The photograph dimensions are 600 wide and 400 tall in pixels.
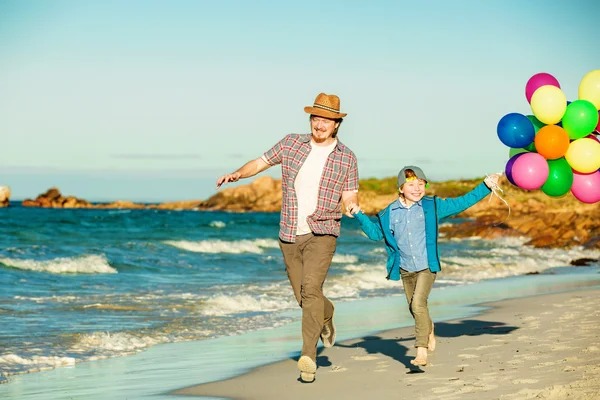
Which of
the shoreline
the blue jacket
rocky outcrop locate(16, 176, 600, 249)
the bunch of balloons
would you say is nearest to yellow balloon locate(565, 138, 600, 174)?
the bunch of balloons

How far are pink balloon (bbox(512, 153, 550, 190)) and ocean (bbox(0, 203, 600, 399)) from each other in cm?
310

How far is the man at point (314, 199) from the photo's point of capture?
267 inches

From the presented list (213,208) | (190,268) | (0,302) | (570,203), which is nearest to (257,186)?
(213,208)

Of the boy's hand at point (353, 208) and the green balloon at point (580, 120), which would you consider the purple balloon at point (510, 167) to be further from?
the boy's hand at point (353, 208)

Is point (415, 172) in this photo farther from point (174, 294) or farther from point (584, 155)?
point (174, 294)

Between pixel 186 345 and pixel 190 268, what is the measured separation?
13.6m

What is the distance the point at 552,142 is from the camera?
303 inches

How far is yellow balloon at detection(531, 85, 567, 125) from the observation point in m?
7.83

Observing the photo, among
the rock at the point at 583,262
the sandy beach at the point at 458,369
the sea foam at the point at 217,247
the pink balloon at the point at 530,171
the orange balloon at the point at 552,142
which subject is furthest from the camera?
the sea foam at the point at 217,247

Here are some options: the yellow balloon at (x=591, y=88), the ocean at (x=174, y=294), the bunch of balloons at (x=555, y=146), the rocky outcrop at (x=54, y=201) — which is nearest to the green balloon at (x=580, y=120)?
the bunch of balloons at (x=555, y=146)

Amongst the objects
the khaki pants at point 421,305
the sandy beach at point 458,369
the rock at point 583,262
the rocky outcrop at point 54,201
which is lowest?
the sandy beach at point 458,369

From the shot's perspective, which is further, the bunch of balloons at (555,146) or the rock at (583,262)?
the rock at (583,262)

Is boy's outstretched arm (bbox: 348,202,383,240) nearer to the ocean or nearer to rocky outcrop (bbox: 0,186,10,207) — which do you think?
the ocean

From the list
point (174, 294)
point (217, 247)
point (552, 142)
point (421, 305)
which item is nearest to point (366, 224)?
point (421, 305)
